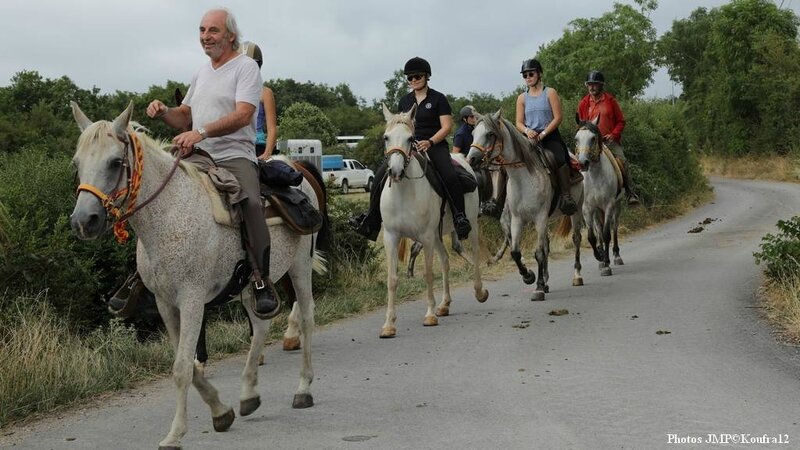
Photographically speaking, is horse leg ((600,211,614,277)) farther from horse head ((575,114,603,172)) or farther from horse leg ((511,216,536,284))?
horse leg ((511,216,536,284))

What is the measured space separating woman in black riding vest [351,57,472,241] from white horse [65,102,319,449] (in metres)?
5.07

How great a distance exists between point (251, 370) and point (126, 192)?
183 cm

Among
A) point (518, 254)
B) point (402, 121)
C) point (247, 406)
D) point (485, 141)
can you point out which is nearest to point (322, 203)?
point (402, 121)

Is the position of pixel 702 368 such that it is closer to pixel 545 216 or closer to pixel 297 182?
pixel 297 182

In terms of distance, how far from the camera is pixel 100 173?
5523 mm

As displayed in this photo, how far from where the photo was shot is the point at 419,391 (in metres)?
7.43

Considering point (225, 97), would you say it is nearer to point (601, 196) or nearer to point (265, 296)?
point (265, 296)

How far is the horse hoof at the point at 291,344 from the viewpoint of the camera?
951cm

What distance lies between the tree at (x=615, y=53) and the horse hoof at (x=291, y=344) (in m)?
52.1

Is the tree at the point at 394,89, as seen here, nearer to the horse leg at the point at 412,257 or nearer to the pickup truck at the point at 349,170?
the pickup truck at the point at 349,170

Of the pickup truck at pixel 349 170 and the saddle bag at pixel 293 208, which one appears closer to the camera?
the saddle bag at pixel 293 208

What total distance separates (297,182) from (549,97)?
22.4 ft

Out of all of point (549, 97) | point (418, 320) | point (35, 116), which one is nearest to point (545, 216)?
point (549, 97)

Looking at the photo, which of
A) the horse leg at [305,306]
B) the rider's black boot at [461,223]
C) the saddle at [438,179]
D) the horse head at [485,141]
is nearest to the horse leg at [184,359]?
the horse leg at [305,306]
